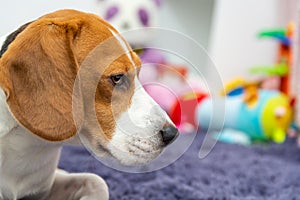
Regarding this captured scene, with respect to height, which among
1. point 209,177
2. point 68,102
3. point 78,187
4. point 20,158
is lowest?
point 209,177

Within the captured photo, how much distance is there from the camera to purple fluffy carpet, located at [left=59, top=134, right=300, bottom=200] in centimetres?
117

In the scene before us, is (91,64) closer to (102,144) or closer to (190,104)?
(102,144)

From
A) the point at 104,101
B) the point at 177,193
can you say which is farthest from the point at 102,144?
the point at 177,193

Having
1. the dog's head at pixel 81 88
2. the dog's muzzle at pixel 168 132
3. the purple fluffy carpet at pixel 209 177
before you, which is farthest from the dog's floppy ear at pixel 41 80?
the purple fluffy carpet at pixel 209 177

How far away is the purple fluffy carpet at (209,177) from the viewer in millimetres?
1174

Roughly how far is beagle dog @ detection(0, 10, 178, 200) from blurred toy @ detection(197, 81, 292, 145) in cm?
109

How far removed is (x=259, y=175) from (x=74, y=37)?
0.77 m

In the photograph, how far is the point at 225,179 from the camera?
1.33m

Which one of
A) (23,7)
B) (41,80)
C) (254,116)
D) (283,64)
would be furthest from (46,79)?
(283,64)

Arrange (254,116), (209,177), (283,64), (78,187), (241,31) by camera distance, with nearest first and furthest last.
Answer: (78,187), (209,177), (254,116), (283,64), (241,31)

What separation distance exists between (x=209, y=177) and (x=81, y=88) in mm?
610

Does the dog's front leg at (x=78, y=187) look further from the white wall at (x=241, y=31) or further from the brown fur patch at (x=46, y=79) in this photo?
the white wall at (x=241, y=31)

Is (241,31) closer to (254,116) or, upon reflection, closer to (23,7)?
(254,116)

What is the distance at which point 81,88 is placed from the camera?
0.85 m
